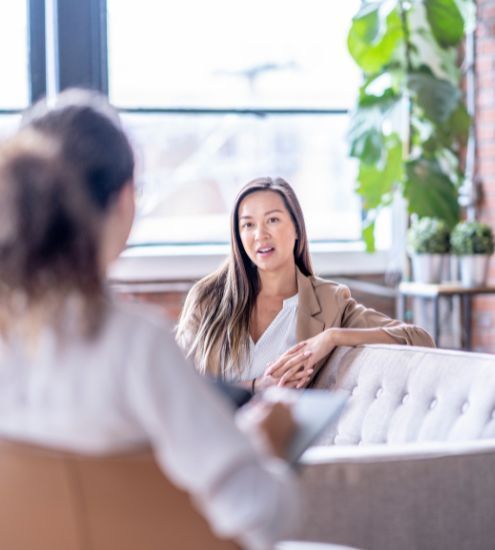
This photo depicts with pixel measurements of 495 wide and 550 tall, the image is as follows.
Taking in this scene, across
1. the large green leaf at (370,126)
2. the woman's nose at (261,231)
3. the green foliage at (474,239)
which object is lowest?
the green foliage at (474,239)

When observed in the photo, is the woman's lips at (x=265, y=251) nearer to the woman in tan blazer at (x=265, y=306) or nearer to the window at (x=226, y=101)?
the woman in tan blazer at (x=265, y=306)

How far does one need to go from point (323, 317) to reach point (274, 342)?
177mm

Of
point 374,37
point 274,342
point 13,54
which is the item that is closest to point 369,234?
point 374,37

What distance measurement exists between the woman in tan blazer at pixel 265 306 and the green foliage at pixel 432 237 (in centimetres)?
186

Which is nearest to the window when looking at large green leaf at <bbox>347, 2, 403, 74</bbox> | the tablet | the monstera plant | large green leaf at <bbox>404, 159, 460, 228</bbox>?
the monstera plant

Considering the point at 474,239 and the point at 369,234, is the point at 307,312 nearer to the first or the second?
the point at 474,239

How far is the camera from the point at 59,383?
1.44m

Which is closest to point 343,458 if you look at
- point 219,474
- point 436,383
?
point 436,383

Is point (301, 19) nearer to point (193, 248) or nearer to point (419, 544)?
point (193, 248)

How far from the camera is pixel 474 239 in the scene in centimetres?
558

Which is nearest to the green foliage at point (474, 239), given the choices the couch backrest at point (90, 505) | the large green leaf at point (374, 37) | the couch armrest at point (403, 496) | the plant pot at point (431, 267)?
the plant pot at point (431, 267)

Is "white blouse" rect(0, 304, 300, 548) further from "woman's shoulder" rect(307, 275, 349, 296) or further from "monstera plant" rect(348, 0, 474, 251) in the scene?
"monstera plant" rect(348, 0, 474, 251)

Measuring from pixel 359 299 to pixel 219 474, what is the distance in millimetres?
5009

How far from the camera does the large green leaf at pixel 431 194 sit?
5609mm
